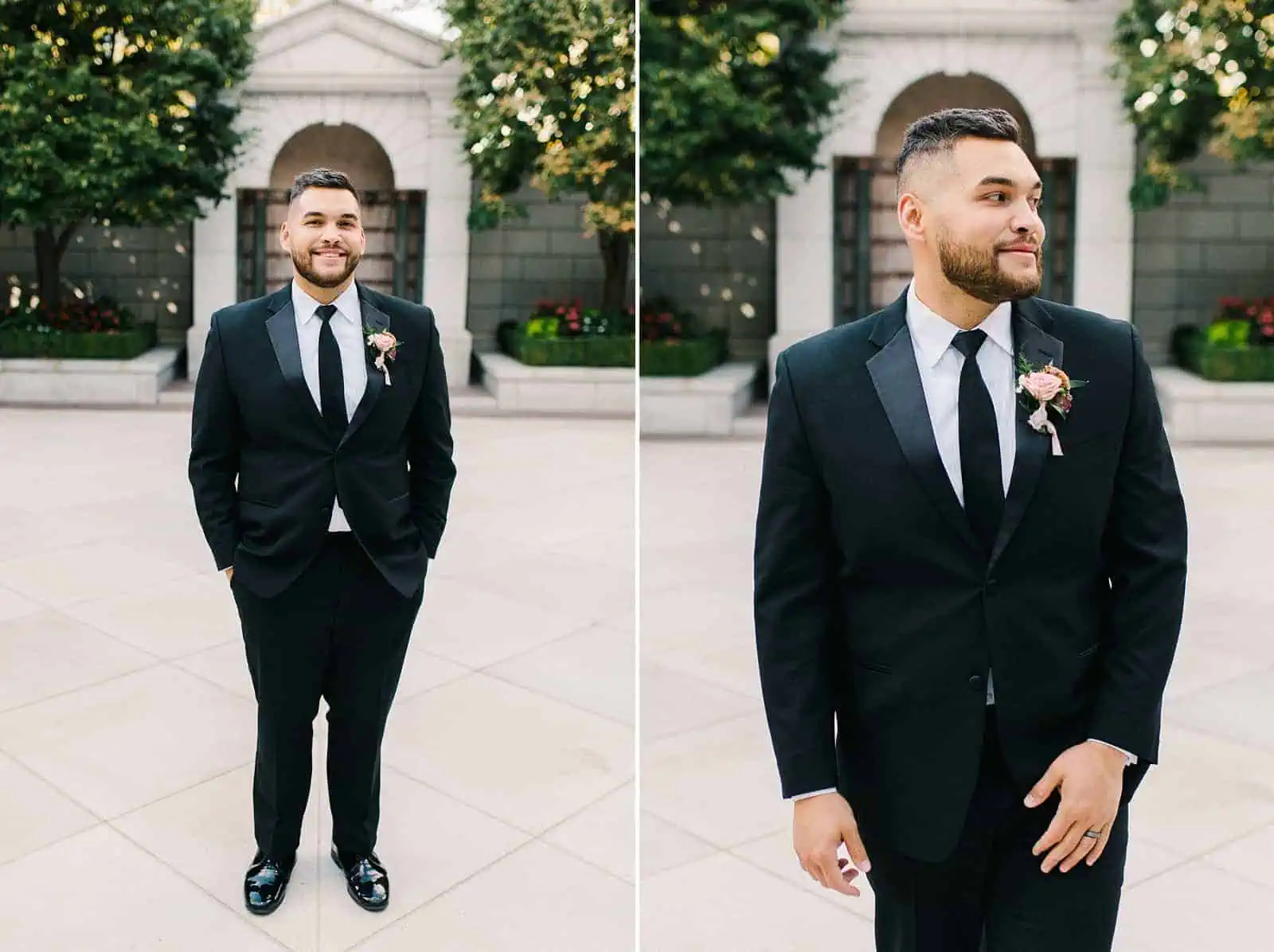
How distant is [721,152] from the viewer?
11.1 m

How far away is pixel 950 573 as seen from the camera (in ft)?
6.00

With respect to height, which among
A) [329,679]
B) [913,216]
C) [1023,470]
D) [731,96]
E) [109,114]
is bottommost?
[329,679]

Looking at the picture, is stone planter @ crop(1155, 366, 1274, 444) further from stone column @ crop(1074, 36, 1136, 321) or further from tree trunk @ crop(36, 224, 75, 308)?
tree trunk @ crop(36, 224, 75, 308)

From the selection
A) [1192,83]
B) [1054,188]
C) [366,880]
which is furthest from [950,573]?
[1054,188]

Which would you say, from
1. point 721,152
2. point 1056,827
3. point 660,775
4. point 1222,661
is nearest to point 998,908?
point 1056,827

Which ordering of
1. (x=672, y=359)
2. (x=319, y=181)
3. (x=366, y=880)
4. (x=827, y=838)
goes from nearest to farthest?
1. (x=827, y=838)
2. (x=319, y=181)
3. (x=366, y=880)
4. (x=672, y=359)

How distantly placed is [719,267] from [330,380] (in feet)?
33.7

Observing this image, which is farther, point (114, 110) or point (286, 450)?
point (114, 110)

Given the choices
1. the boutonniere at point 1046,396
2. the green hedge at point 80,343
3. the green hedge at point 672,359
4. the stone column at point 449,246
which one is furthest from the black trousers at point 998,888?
the green hedge at point 672,359

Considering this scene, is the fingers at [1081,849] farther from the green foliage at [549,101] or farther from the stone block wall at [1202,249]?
the stone block wall at [1202,249]

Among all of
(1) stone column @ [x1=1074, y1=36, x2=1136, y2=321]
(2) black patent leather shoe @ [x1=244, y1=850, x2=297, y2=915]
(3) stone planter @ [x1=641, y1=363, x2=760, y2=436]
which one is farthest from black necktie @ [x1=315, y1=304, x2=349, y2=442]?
(1) stone column @ [x1=1074, y1=36, x2=1136, y2=321]

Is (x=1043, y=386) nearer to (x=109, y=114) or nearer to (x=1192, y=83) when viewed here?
(x=109, y=114)

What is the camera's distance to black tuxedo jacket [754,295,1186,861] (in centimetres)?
181

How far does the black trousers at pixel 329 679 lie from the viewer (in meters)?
3.06
